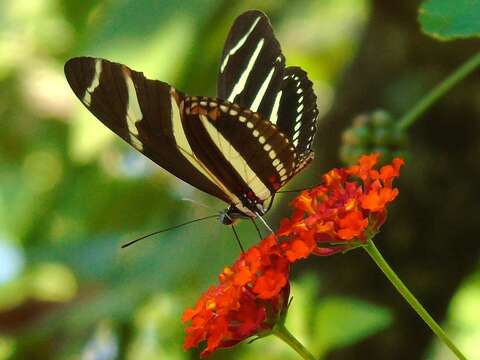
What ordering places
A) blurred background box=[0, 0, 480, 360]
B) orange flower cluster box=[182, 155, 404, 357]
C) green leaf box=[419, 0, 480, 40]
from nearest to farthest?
1. orange flower cluster box=[182, 155, 404, 357]
2. green leaf box=[419, 0, 480, 40]
3. blurred background box=[0, 0, 480, 360]

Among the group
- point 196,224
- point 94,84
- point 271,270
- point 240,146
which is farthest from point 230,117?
point 196,224

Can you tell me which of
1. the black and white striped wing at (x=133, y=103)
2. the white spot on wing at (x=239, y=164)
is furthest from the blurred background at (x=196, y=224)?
the black and white striped wing at (x=133, y=103)

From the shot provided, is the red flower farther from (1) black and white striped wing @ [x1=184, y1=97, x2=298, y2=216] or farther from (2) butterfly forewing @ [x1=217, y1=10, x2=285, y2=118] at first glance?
(2) butterfly forewing @ [x1=217, y1=10, x2=285, y2=118]

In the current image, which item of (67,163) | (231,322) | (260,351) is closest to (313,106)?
(231,322)

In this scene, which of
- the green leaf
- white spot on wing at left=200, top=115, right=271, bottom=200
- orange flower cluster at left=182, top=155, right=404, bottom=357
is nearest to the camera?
orange flower cluster at left=182, top=155, right=404, bottom=357

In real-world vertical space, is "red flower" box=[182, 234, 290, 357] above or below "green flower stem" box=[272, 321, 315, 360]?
above

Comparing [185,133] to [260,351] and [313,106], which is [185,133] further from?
[260,351]

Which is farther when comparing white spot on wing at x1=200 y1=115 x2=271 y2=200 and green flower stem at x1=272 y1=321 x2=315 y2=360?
white spot on wing at x1=200 y1=115 x2=271 y2=200

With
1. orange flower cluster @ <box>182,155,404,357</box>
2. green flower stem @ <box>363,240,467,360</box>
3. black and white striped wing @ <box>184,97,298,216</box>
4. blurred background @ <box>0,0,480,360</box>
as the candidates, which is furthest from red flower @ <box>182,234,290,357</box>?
blurred background @ <box>0,0,480,360</box>
